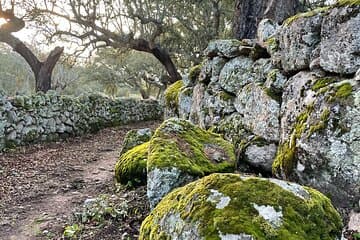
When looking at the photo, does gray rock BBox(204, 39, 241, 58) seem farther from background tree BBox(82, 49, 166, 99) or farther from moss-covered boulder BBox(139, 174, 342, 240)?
background tree BBox(82, 49, 166, 99)

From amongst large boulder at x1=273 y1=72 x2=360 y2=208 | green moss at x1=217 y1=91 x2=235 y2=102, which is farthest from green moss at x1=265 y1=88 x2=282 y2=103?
green moss at x1=217 y1=91 x2=235 y2=102

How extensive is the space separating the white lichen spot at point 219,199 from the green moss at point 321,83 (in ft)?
7.31

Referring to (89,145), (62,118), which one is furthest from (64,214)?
(62,118)

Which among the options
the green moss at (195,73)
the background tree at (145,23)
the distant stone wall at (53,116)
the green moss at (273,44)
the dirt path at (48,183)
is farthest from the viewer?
the background tree at (145,23)

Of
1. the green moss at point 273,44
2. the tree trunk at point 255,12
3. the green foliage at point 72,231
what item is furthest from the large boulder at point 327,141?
the tree trunk at point 255,12

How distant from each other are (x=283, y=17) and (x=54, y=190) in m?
5.82

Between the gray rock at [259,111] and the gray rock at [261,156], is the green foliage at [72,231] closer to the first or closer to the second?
the gray rock at [261,156]

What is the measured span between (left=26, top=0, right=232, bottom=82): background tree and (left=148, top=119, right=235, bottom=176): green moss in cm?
882

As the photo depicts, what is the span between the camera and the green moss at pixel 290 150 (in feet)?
12.4

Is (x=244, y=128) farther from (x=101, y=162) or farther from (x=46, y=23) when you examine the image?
(x=46, y=23)

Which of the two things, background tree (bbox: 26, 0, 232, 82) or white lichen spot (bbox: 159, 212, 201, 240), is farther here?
background tree (bbox: 26, 0, 232, 82)

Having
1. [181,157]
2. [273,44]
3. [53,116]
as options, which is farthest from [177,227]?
[53,116]

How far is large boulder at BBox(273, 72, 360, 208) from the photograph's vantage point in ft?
10.8

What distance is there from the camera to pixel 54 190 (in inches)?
216
